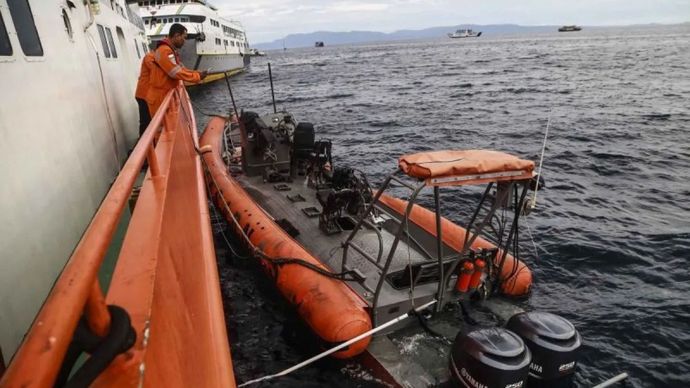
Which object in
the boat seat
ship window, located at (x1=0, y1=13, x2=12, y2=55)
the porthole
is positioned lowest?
the boat seat

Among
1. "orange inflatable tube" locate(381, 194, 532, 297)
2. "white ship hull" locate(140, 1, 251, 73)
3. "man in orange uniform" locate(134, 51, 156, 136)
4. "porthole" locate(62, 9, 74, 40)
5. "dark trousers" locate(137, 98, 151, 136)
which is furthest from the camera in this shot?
"white ship hull" locate(140, 1, 251, 73)

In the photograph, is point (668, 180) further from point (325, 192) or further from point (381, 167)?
point (325, 192)

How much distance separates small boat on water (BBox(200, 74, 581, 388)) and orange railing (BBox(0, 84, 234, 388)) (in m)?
2.20

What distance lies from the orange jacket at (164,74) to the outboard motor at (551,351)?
20.8 ft

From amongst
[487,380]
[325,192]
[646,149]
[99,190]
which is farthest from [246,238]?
[646,149]

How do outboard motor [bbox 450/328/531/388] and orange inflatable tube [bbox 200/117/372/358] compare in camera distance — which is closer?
outboard motor [bbox 450/328/531/388]

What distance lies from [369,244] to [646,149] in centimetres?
1317

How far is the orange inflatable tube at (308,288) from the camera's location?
4949mm

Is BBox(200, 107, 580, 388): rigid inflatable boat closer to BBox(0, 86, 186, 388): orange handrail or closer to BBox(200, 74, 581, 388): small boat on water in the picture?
BBox(200, 74, 581, 388): small boat on water

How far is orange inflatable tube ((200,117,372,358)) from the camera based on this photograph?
4.95 meters

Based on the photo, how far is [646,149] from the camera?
14742 mm

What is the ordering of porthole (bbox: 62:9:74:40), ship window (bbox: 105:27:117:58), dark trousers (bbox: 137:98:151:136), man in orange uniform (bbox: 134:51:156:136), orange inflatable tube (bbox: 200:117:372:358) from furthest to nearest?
1. ship window (bbox: 105:27:117:58)
2. dark trousers (bbox: 137:98:151:136)
3. man in orange uniform (bbox: 134:51:156:136)
4. porthole (bbox: 62:9:74:40)
5. orange inflatable tube (bbox: 200:117:372:358)

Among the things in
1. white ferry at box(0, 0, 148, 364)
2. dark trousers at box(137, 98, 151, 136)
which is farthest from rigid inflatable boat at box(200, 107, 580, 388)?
dark trousers at box(137, 98, 151, 136)

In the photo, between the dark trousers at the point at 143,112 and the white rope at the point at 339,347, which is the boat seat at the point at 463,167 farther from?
the dark trousers at the point at 143,112
